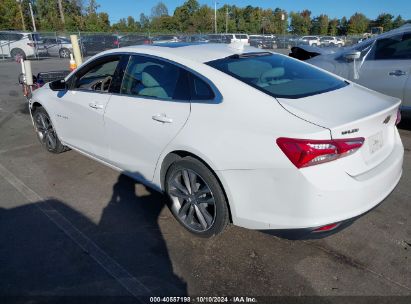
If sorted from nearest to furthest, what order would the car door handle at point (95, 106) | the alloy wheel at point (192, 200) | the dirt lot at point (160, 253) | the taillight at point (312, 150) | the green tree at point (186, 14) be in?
1. the taillight at point (312, 150)
2. the dirt lot at point (160, 253)
3. the alloy wheel at point (192, 200)
4. the car door handle at point (95, 106)
5. the green tree at point (186, 14)

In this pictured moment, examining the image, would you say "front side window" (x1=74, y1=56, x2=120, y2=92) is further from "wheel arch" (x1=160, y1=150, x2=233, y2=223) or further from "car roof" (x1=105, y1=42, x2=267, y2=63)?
"wheel arch" (x1=160, y1=150, x2=233, y2=223)

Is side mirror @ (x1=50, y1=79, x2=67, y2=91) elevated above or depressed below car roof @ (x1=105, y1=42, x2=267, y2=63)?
below

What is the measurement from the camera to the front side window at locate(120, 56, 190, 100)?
3037 millimetres

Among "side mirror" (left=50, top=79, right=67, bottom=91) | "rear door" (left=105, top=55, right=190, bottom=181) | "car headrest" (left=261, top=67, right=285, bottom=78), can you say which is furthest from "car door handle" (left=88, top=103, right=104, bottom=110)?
"car headrest" (left=261, top=67, right=285, bottom=78)

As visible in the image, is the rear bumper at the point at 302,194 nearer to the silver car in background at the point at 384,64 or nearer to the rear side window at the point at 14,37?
the silver car in background at the point at 384,64

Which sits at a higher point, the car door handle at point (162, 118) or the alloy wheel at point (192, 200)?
the car door handle at point (162, 118)

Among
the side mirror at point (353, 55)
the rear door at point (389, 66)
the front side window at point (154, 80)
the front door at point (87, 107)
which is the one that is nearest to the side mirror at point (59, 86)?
the front door at point (87, 107)

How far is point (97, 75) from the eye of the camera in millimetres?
4699

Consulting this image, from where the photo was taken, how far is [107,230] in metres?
3.22

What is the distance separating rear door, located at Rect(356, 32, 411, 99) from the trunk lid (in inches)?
115

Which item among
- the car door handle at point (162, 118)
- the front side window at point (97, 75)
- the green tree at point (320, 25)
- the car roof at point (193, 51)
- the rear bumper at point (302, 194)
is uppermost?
the green tree at point (320, 25)

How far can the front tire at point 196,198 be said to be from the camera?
2.75 meters

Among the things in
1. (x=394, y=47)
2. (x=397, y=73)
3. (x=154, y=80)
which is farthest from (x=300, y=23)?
(x=154, y=80)

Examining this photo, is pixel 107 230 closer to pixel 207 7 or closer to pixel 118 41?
pixel 118 41
